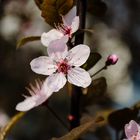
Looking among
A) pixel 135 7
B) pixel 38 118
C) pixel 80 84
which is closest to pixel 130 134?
pixel 80 84

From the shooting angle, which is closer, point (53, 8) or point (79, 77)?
point (79, 77)

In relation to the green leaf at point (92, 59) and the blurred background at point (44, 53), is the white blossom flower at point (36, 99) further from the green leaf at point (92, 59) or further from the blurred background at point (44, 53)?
the blurred background at point (44, 53)

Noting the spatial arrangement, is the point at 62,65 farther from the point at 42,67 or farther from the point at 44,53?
the point at 44,53

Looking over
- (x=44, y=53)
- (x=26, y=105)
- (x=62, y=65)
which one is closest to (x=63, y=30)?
(x=62, y=65)

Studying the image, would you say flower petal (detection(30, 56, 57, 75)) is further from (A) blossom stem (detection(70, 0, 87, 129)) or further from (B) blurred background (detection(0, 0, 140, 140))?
(B) blurred background (detection(0, 0, 140, 140))

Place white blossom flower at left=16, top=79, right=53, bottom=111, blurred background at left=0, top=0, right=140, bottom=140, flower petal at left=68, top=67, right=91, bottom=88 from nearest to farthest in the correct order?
1. flower petal at left=68, top=67, right=91, bottom=88
2. white blossom flower at left=16, top=79, right=53, bottom=111
3. blurred background at left=0, top=0, right=140, bottom=140

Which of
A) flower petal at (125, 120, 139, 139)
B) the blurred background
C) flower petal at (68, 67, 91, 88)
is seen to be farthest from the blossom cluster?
the blurred background

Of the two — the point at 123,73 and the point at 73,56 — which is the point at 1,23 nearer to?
the point at 123,73

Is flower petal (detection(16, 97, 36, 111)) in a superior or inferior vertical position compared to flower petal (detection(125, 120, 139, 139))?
superior
